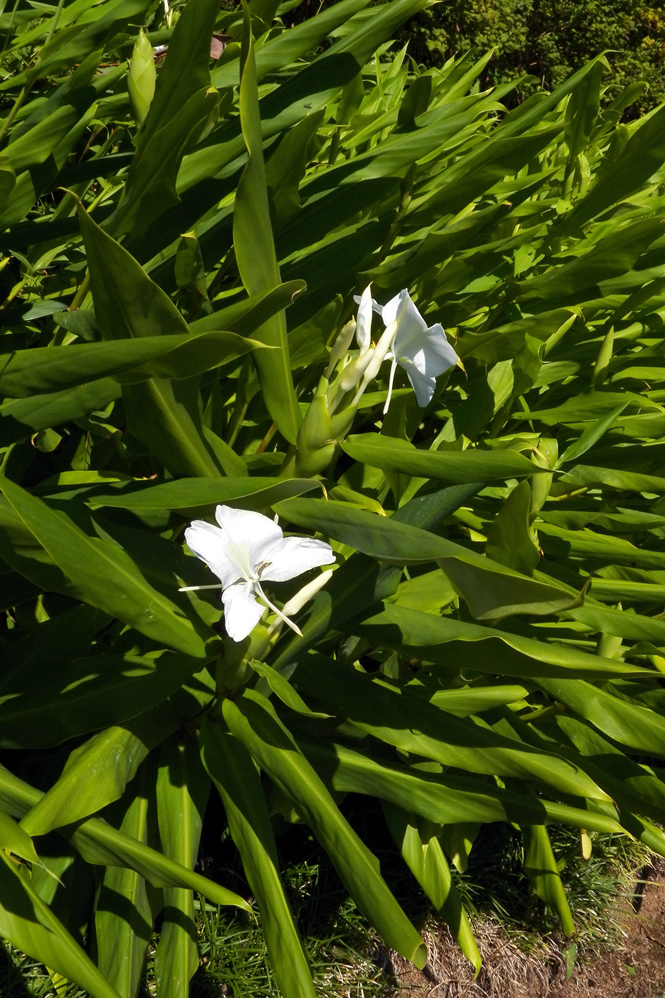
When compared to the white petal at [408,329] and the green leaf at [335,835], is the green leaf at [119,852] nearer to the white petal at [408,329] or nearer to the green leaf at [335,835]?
the green leaf at [335,835]

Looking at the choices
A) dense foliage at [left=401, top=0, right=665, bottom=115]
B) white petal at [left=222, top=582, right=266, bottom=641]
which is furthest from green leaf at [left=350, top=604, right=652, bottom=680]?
dense foliage at [left=401, top=0, right=665, bottom=115]

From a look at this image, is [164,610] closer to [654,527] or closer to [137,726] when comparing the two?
[137,726]

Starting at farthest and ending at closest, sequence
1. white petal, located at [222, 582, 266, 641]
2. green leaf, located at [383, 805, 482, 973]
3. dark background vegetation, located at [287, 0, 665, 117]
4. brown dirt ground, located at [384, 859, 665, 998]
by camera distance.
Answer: dark background vegetation, located at [287, 0, 665, 117] → brown dirt ground, located at [384, 859, 665, 998] → green leaf, located at [383, 805, 482, 973] → white petal, located at [222, 582, 266, 641]

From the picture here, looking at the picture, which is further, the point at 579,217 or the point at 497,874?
the point at 497,874

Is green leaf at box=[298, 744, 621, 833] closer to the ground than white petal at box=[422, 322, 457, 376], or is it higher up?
closer to the ground

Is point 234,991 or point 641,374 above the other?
point 641,374

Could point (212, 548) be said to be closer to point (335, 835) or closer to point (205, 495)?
point (205, 495)

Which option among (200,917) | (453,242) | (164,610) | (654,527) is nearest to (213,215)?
(453,242)

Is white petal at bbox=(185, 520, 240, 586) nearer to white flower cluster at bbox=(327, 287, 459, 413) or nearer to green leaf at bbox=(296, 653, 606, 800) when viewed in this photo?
white flower cluster at bbox=(327, 287, 459, 413)
